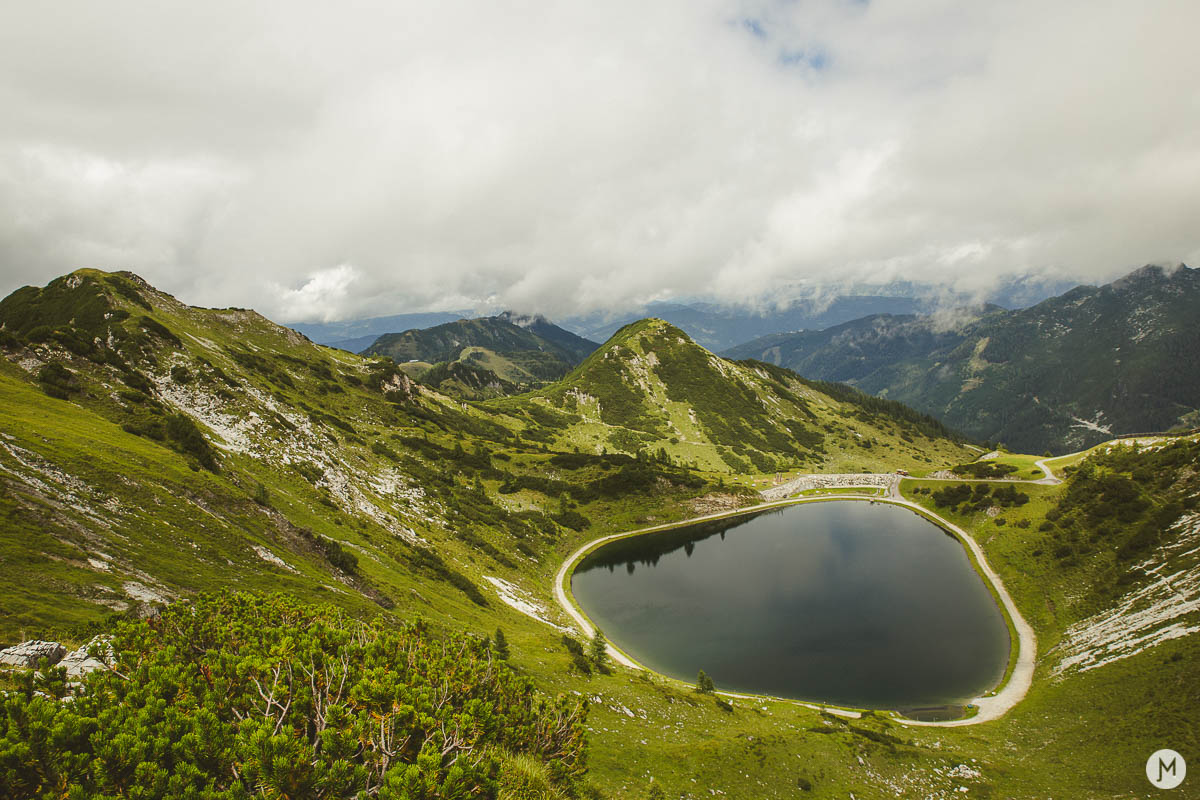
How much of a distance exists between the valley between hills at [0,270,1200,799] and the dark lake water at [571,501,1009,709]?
5.18 meters

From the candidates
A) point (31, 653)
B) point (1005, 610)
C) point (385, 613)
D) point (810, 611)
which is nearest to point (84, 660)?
point (31, 653)

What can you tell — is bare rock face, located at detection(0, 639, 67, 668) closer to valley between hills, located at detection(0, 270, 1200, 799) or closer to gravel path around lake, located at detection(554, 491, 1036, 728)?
valley between hills, located at detection(0, 270, 1200, 799)

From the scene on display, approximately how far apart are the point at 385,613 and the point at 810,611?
6248 centimetres

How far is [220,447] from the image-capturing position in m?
57.1

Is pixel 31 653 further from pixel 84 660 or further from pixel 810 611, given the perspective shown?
pixel 810 611

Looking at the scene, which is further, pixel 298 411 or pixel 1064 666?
pixel 298 411

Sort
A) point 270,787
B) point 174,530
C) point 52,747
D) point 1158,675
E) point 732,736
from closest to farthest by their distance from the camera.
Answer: point 52,747 → point 270,787 → point 174,530 → point 732,736 → point 1158,675

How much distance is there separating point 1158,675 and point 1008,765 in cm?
1916

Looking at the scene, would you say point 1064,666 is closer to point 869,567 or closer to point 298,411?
point 869,567

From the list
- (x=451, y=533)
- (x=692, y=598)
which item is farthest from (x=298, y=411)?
(x=692, y=598)

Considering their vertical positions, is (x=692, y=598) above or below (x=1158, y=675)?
below

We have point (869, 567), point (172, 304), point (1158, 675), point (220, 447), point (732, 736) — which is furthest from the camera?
point (172, 304)

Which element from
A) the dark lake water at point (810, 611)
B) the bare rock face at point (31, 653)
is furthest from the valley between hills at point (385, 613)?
the dark lake water at point (810, 611)

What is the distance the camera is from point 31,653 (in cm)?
1378
